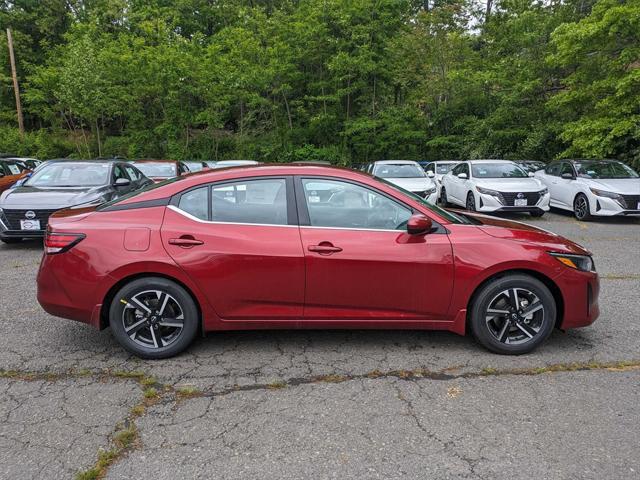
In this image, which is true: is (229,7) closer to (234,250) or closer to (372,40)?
(372,40)

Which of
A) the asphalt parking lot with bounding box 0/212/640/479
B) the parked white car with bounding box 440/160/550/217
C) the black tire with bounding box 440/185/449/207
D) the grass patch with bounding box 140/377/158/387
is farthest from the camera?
the black tire with bounding box 440/185/449/207

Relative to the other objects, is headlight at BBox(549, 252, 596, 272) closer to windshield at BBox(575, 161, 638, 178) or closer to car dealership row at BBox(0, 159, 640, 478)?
car dealership row at BBox(0, 159, 640, 478)

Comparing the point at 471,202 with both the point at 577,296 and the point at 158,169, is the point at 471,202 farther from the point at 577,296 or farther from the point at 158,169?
the point at 577,296

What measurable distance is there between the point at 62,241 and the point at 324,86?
22100 mm

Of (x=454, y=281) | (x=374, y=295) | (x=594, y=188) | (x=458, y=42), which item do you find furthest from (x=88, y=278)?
(x=458, y=42)

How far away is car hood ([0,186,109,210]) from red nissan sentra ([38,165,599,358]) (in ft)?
14.7

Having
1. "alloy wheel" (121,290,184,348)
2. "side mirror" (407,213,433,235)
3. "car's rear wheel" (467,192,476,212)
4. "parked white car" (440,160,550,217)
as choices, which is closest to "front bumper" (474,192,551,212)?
"parked white car" (440,160,550,217)

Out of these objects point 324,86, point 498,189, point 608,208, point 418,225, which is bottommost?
point 608,208

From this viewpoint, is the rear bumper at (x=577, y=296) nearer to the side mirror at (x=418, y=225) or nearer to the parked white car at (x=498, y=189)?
the side mirror at (x=418, y=225)

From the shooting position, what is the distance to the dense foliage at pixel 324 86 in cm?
2277

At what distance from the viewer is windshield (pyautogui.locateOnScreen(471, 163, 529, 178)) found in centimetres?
1232

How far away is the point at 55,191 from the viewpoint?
26.8ft

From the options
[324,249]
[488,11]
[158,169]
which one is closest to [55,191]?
[158,169]

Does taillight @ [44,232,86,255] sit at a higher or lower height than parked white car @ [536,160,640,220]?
higher
